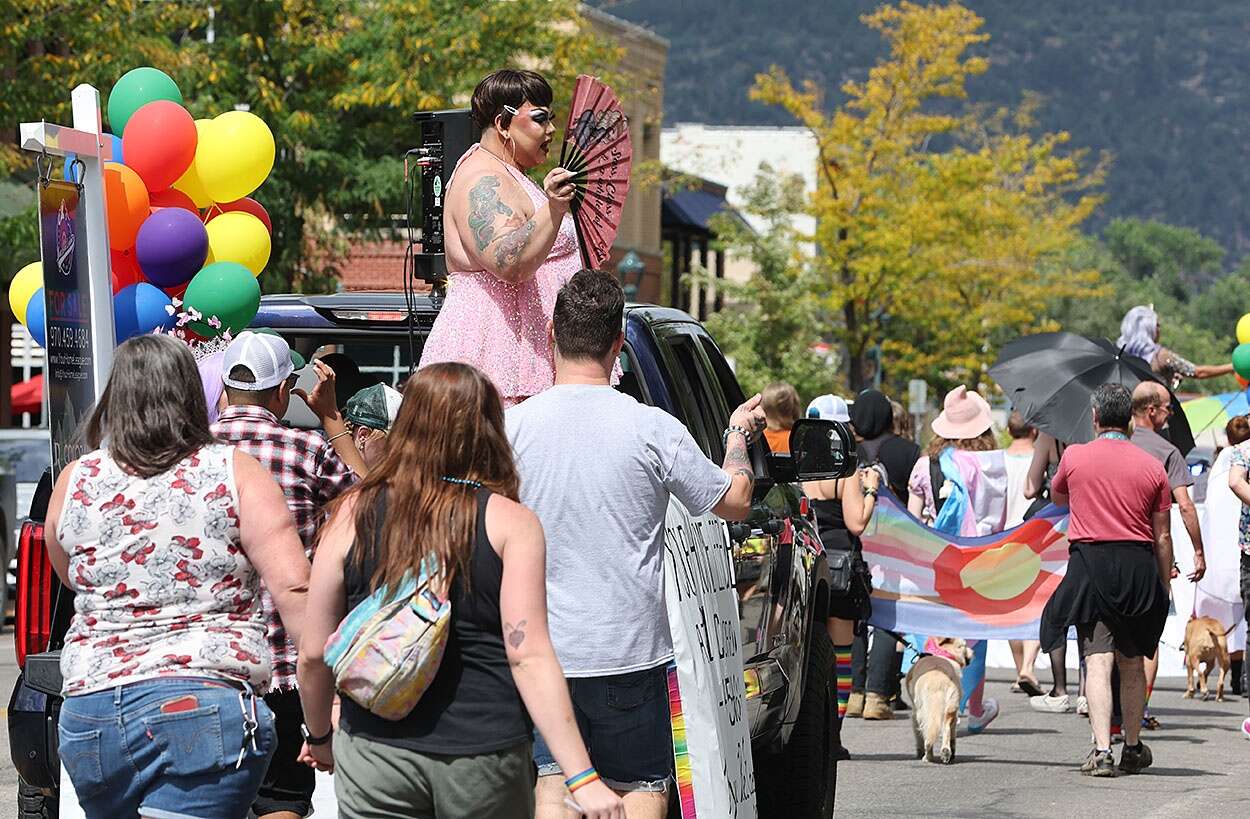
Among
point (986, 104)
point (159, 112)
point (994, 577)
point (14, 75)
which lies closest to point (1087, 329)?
point (986, 104)

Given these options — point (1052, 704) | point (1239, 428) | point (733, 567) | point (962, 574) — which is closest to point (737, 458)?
point (733, 567)

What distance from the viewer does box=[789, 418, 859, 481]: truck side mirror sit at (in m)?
7.68

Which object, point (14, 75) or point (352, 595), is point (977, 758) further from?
point (14, 75)

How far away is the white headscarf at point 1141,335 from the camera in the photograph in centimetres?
1609

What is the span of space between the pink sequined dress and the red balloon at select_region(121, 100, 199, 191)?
5.57 ft

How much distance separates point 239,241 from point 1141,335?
9.70m

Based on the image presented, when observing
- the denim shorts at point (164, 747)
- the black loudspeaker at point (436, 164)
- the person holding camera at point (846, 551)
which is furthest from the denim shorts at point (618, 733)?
the person holding camera at point (846, 551)

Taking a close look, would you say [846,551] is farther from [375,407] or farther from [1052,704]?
[375,407]

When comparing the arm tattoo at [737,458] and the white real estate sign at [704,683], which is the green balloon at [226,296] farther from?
the arm tattoo at [737,458]

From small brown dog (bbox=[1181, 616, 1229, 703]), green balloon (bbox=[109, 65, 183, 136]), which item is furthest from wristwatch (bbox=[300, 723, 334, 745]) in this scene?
small brown dog (bbox=[1181, 616, 1229, 703])

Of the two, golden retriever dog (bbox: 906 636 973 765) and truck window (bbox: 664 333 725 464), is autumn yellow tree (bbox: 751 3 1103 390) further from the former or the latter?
truck window (bbox: 664 333 725 464)

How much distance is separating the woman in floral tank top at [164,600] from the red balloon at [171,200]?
314 cm

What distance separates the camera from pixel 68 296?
6.61 m

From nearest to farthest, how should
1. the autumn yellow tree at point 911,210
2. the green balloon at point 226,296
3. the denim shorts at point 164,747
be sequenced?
the denim shorts at point 164,747
the green balloon at point 226,296
the autumn yellow tree at point 911,210
